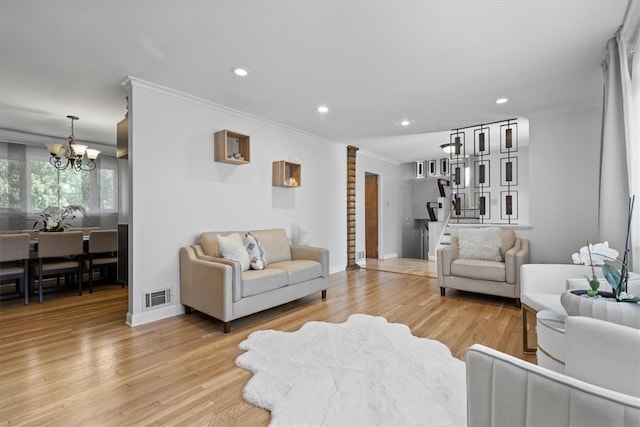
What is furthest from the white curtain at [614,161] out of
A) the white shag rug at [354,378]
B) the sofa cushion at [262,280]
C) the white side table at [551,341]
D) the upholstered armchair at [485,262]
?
the sofa cushion at [262,280]

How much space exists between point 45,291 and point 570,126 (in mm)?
7739

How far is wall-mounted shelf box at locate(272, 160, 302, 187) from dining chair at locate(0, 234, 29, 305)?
328 cm

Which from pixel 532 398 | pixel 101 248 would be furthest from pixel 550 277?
pixel 101 248

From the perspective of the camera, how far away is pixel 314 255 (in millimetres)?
4113

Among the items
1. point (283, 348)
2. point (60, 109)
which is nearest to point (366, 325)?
point (283, 348)

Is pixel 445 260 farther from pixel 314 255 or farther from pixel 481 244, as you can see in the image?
pixel 314 255

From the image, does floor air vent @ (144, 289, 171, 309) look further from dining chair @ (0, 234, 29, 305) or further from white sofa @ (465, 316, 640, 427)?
white sofa @ (465, 316, 640, 427)

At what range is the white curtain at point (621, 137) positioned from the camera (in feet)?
7.45

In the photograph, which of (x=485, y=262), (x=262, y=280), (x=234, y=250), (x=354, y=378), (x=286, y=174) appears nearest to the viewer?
(x=354, y=378)

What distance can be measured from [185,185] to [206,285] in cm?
127

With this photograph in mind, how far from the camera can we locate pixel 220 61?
276 cm

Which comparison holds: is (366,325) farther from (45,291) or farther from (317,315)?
(45,291)

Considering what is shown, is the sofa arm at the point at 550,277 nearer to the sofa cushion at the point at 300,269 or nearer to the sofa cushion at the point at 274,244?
the sofa cushion at the point at 300,269

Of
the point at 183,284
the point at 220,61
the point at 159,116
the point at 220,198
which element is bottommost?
the point at 183,284
